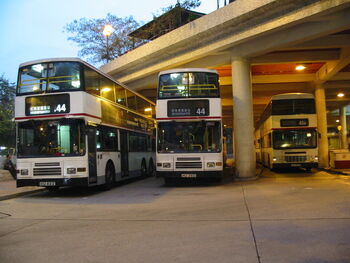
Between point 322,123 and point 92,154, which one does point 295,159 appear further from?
point 92,154

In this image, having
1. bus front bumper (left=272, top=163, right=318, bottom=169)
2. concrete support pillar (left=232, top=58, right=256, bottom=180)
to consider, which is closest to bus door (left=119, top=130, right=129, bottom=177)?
concrete support pillar (left=232, top=58, right=256, bottom=180)

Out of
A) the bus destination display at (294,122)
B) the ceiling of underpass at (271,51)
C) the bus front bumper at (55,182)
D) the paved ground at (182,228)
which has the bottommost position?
the paved ground at (182,228)

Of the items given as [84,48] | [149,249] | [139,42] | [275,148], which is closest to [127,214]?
[149,249]

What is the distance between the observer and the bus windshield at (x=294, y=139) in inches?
816

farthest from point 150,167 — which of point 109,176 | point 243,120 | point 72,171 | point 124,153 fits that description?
point 72,171

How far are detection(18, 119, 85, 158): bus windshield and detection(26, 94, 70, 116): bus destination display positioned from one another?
33cm

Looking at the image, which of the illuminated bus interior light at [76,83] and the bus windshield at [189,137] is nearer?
the illuminated bus interior light at [76,83]

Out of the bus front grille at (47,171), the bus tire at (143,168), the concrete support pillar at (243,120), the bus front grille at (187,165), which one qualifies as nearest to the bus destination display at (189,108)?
the bus front grille at (187,165)

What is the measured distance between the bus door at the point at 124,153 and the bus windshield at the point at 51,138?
390cm

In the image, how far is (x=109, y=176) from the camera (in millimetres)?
14836

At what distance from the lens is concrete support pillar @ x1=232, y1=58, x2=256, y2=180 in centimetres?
1797

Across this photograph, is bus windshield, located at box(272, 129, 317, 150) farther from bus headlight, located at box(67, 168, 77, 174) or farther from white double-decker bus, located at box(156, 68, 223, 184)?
bus headlight, located at box(67, 168, 77, 174)

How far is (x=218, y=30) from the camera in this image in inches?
674

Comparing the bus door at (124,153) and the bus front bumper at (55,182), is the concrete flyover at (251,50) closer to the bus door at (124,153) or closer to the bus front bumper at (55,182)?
the bus door at (124,153)
